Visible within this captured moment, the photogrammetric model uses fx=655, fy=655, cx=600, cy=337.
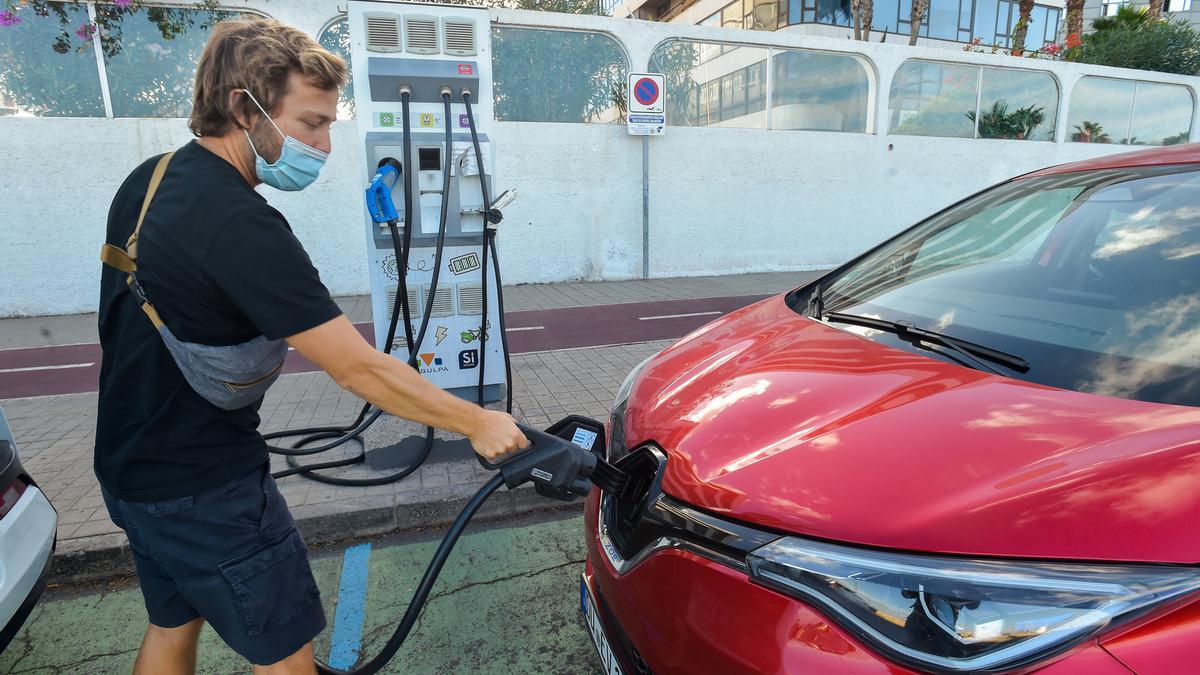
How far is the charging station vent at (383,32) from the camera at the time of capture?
3852mm

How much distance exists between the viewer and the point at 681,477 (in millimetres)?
1531

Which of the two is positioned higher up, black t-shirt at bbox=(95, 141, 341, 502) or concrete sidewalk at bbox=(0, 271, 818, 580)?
black t-shirt at bbox=(95, 141, 341, 502)

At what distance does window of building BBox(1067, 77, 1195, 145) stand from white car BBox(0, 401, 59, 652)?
16857mm

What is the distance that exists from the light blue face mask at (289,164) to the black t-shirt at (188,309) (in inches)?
4.6

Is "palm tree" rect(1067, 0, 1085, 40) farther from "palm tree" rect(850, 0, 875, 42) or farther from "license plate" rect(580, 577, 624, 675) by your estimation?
"license plate" rect(580, 577, 624, 675)

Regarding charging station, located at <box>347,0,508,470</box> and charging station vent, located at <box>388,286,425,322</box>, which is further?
charging station vent, located at <box>388,286,425,322</box>

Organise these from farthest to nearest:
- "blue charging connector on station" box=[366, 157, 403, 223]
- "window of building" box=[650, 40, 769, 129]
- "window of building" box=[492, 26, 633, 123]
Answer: "window of building" box=[650, 40, 769, 129], "window of building" box=[492, 26, 633, 123], "blue charging connector on station" box=[366, 157, 403, 223]

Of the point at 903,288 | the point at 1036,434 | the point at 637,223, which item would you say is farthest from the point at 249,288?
the point at 637,223

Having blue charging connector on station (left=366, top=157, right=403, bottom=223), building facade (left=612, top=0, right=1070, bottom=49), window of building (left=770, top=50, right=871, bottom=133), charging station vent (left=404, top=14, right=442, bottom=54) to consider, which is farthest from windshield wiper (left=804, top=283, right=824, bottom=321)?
building facade (left=612, top=0, right=1070, bottom=49)

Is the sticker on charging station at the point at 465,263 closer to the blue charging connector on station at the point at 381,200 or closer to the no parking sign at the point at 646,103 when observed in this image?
the blue charging connector on station at the point at 381,200

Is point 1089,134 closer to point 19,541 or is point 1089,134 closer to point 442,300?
point 442,300

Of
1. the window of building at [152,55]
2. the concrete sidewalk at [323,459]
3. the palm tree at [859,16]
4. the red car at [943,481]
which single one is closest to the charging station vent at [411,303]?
the concrete sidewalk at [323,459]

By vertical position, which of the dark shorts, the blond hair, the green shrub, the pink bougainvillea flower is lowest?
the dark shorts

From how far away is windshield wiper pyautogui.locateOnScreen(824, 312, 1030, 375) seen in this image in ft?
5.45
